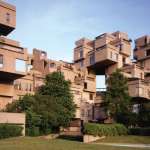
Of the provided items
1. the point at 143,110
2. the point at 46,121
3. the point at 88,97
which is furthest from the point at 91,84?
the point at 46,121

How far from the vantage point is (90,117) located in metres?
77.4

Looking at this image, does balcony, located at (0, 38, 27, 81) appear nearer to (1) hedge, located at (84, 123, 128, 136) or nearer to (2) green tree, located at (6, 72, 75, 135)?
(2) green tree, located at (6, 72, 75, 135)

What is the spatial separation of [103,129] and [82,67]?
136 feet

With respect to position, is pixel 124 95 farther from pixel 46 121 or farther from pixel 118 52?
pixel 118 52

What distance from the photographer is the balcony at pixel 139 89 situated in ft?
237

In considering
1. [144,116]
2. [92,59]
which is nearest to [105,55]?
[92,59]

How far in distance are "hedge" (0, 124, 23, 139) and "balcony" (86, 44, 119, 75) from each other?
1518 inches

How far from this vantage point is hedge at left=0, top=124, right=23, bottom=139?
41938 mm

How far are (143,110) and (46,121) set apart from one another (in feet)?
61.8

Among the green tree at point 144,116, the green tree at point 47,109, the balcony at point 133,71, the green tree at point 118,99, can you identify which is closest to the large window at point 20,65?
the green tree at point 47,109

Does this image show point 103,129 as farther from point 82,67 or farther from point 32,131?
point 82,67

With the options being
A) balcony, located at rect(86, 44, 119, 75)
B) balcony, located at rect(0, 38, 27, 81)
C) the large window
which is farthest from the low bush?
balcony, located at rect(86, 44, 119, 75)

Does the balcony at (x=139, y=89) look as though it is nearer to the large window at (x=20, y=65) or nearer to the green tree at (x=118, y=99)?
the green tree at (x=118, y=99)

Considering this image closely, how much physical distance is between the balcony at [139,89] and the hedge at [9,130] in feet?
111
